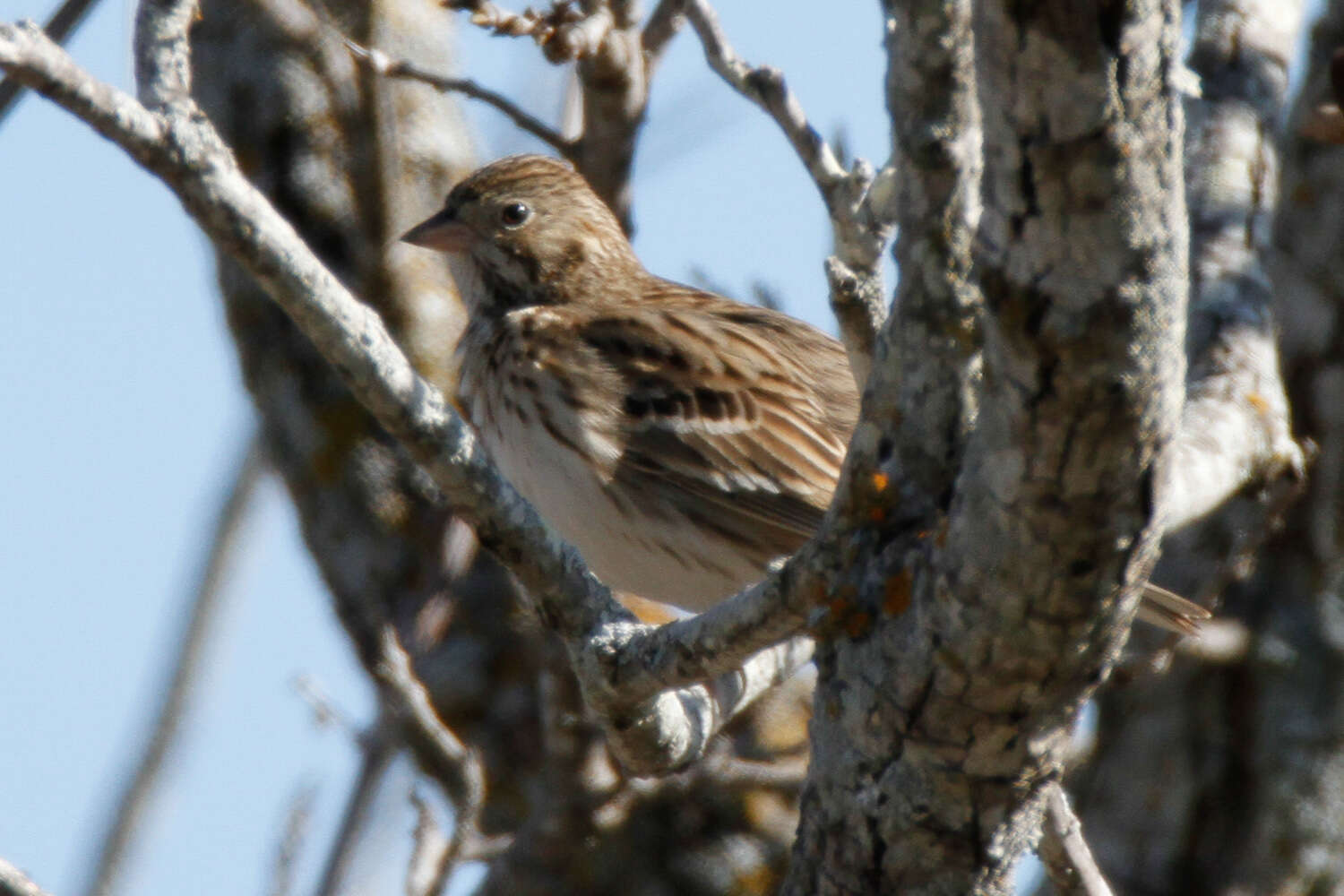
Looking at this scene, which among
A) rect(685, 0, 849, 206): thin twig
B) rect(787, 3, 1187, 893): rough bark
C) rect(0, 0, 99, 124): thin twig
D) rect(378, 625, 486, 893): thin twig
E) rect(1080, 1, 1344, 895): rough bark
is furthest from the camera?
rect(1080, 1, 1344, 895): rough bark

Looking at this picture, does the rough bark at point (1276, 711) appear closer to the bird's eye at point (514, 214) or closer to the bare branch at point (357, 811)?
the bird's eye at point (514, 214)

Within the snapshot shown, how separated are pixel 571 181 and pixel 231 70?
42.0 inches

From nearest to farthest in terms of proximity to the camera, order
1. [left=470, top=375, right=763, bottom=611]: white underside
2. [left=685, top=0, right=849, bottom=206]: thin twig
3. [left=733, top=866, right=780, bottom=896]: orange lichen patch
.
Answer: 1. [left=685, top=0, right=849, bottom=206]: thin twig
2. [left=470, top=375, right=763, bottom=611]: white underside
3. [left=733, top=866, right=780, bottom=896]: orange lichen patch

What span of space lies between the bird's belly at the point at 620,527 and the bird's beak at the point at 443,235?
829 millimetres

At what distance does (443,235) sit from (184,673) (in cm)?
160

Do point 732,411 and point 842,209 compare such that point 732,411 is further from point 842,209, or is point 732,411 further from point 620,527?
point 842,209

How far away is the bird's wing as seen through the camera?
14.2ft

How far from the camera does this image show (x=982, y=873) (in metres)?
2.11

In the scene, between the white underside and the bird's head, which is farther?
the bird's head

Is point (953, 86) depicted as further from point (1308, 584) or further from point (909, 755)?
point (1308, 584)

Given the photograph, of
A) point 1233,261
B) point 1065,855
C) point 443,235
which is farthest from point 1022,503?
point 443,235

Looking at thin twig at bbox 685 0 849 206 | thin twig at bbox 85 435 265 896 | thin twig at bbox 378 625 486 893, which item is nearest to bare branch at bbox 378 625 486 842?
thin twig at bbox 378 625 486 893

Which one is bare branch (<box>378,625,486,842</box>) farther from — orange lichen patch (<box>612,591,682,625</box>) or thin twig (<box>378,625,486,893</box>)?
orange lichen patch (<box>612,591,682,625</box>)

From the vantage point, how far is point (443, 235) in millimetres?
4883
